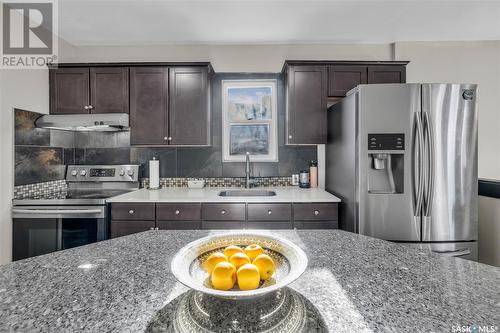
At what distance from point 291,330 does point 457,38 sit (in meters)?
3.77

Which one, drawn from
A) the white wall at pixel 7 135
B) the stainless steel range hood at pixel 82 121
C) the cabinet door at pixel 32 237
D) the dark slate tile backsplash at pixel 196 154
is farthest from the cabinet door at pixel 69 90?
the cabinet door at pixel 32 237

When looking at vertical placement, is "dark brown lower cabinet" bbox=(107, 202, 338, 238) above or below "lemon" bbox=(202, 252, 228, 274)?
below

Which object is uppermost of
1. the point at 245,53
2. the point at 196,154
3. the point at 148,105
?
the point at 245,53

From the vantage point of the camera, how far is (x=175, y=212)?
2.24 meters

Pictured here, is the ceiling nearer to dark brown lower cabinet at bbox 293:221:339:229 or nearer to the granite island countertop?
dark brown lower cabinet at bbox 293:221:339:229

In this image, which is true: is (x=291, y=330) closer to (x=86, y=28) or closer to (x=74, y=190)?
(x=74, y=190)

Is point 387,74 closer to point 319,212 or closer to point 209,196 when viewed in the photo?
point 319,212

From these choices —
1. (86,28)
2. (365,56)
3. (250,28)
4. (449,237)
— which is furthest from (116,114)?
(449,237)

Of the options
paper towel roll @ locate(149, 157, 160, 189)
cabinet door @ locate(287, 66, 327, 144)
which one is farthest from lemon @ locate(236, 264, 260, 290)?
paper towel roll @ locate(149, 157, 160, 189)

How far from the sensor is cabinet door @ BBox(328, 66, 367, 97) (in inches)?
99.7

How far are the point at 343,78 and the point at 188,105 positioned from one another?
1.68 meters

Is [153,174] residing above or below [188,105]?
below

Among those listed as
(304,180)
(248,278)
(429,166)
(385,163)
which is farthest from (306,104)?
(248,278)

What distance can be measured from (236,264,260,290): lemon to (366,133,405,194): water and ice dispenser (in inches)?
68.1
